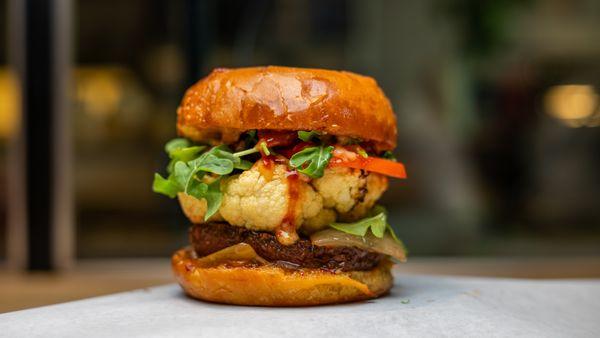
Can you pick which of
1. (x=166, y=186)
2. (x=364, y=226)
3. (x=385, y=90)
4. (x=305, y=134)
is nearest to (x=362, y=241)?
(x=364, y=226)

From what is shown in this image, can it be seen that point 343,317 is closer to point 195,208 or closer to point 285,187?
point 285,187

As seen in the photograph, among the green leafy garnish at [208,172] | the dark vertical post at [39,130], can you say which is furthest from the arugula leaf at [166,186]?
the dark vertical post at [39,130]

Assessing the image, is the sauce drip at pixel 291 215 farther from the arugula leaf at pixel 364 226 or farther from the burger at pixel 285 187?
the arugula leaf at pixel 364 226

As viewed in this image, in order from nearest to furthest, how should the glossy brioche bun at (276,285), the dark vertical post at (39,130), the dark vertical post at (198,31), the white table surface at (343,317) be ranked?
the white table surface at (343,317) → the glossy brioche bun at (276,285) → the dark vertical post at (39,130) → the dark vertical post at (198,31)

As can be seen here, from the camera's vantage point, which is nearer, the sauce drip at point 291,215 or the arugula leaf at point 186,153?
the sauce drip at point 291,215

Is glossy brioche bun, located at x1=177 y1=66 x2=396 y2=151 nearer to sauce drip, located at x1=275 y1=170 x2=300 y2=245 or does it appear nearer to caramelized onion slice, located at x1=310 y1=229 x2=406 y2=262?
sauce drip, located at x1=275 y1=170 x2=300 y2=245

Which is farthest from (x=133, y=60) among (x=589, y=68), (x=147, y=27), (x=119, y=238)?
(x=589, y=68)
